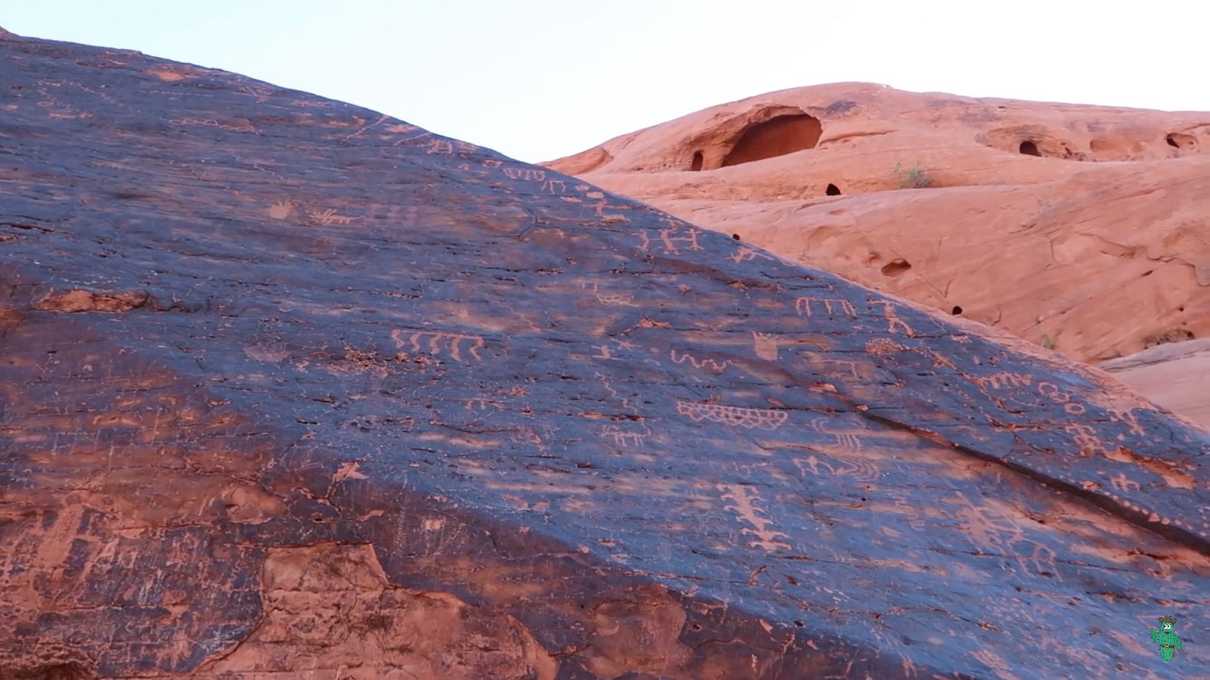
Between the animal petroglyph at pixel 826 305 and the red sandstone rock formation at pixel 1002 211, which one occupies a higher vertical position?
the red sandstone rock formation at pixel 1002 211

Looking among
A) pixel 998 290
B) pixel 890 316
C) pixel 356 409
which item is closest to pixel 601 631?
pixel 356 409

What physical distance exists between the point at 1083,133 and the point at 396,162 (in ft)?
37.5

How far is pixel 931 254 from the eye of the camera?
9469 millimetres

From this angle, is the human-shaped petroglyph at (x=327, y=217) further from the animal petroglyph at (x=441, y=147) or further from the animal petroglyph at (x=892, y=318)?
the animal petroglyph at (x=892, y=318)

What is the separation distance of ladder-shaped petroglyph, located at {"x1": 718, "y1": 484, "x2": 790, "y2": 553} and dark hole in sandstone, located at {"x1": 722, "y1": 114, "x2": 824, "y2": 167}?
12.7 meters

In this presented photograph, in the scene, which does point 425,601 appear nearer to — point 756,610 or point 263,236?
point 756,610

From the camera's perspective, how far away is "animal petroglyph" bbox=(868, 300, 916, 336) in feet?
14.5

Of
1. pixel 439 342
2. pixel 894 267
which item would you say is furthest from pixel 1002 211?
pixel 439 342

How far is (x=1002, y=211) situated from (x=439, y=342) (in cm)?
722

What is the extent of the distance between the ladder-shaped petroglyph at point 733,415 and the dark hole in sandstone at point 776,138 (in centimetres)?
1215

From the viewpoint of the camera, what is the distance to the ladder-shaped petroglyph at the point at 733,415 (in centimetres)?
388

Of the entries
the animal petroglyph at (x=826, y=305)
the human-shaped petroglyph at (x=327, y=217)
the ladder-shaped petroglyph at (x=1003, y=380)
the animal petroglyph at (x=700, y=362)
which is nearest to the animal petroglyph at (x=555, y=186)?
the human-shaped petroglyph at (x=327, y=217)

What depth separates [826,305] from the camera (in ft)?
14.7

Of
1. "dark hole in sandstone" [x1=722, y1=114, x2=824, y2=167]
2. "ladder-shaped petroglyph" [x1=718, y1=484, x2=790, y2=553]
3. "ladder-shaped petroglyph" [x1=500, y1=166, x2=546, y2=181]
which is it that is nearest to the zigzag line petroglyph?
"ladder-shaped petroglyph" [x1=718, y1=484, x2=790, y2=553]
